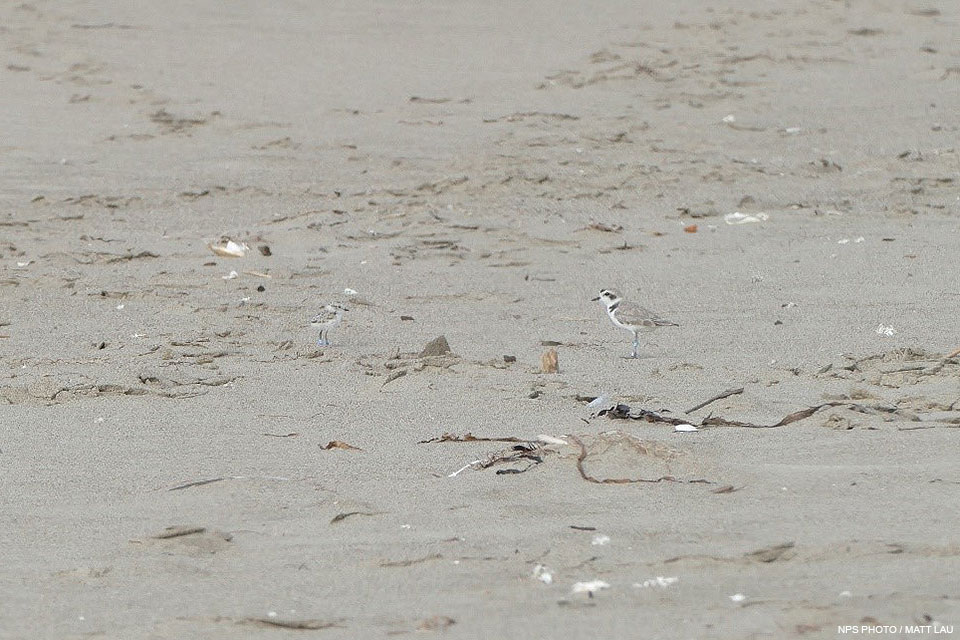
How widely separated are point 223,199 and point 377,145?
1399 millimetres

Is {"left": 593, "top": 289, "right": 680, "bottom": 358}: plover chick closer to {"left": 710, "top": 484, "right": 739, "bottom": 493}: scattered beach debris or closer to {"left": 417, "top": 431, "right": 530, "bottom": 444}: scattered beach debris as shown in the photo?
{"left": 417, "top": 431, "right": 530, "bottom": 444}: scattered beach debris

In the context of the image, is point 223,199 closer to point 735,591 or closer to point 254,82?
point 254,82

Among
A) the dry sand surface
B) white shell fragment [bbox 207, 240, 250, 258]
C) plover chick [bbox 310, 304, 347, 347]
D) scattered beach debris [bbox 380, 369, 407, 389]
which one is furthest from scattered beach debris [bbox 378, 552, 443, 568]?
white shell fragment [bbox 207, 240, 250, 258]

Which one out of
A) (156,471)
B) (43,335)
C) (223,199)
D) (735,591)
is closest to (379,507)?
(156,471)

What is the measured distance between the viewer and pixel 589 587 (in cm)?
348

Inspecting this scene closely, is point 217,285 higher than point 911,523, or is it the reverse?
point 911,523

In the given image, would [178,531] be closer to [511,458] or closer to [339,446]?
[339,446]

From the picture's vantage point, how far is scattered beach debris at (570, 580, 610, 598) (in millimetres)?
3455

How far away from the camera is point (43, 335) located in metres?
7.07

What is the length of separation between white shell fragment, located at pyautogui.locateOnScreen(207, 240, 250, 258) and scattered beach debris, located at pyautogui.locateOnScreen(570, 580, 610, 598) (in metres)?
5.31

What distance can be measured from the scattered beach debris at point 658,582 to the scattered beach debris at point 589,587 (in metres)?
0.08

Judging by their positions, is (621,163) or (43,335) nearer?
(43,335)

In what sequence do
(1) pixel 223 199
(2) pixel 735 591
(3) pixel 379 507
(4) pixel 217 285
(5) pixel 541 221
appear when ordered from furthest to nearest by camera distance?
1. (1) pixel 223 199
2. (5) pixel 541 221
3. (4) pixel 217 285
4. (3) pixel 379 507
5. (2) pixel 735 591

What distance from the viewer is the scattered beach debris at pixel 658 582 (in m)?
3.47
